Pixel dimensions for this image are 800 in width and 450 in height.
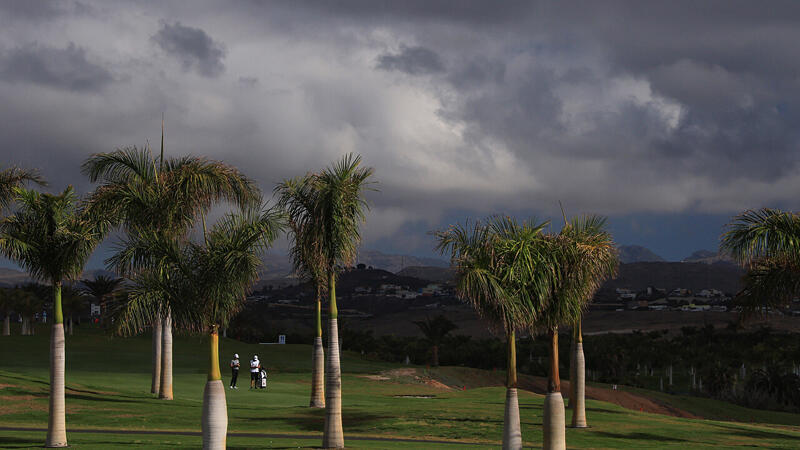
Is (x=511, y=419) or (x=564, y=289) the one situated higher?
(x=564, y=289)

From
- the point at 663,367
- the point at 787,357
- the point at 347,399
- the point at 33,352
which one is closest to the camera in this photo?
the point at 347,399

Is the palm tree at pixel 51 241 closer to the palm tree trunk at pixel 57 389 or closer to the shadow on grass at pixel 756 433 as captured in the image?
the palm tree trunk at pixel 57 389

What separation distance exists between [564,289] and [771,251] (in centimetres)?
828

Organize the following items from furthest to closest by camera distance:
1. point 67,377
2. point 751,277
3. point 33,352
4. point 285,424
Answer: point 33,352, point 67,377, point 285,424, point 751,277

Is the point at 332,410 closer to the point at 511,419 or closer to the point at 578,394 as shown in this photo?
the point at 511,419

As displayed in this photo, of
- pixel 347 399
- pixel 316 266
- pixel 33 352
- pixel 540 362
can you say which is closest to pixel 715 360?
pixel 540 362

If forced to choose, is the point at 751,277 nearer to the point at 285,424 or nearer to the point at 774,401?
the point at 285,424

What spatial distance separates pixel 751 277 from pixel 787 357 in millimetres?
77937

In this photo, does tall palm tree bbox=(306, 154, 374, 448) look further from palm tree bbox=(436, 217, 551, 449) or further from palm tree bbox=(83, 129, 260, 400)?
palm tree bbox=(83, 129, 260, 400)

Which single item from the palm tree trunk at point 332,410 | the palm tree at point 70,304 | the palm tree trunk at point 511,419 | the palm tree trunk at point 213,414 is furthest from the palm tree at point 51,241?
the palm tree at point 70,304

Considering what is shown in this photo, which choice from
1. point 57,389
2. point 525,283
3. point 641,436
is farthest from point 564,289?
point 57,389

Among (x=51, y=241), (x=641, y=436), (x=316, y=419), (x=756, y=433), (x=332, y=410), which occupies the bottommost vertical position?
(x=756, y=433)

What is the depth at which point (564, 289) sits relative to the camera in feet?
77.4

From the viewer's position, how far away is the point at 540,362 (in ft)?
324
